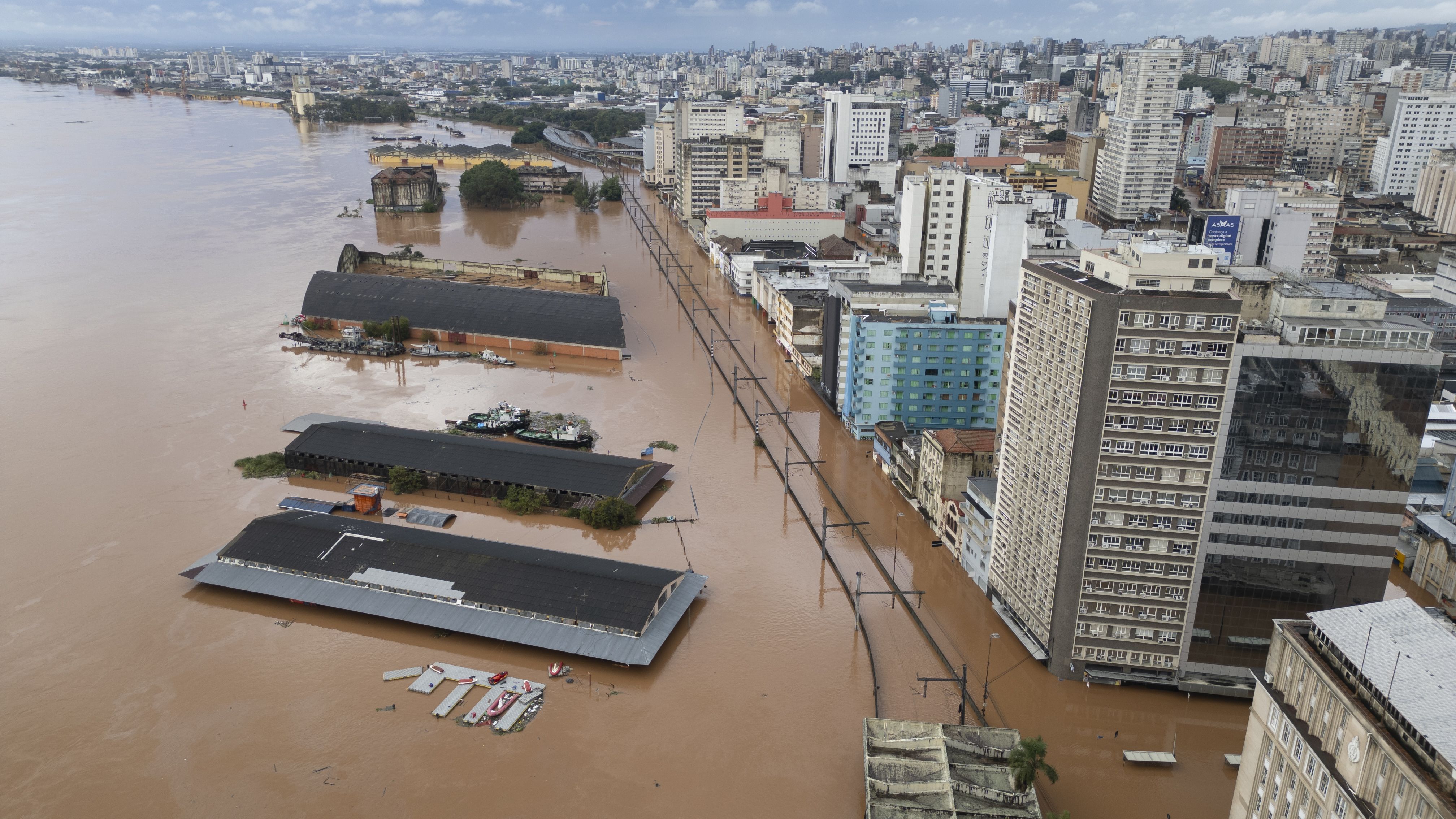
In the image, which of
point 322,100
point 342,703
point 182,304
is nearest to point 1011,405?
point 342,703

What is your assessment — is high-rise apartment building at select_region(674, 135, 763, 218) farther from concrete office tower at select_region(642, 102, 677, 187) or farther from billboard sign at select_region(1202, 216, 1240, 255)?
billboard sign at select_region(1202, 216, 1240, 255)

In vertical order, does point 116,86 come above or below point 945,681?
above

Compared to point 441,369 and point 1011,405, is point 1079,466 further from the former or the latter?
point 441,369

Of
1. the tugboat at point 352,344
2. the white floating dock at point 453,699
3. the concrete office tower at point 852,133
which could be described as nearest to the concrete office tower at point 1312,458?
the white floating dock at point 453,699

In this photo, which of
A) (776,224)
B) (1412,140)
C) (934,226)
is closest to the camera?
(934,226)

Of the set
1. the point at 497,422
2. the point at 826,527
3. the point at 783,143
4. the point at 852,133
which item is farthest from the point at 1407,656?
the point at 852,133

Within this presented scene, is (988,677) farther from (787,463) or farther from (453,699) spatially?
(453,699)
